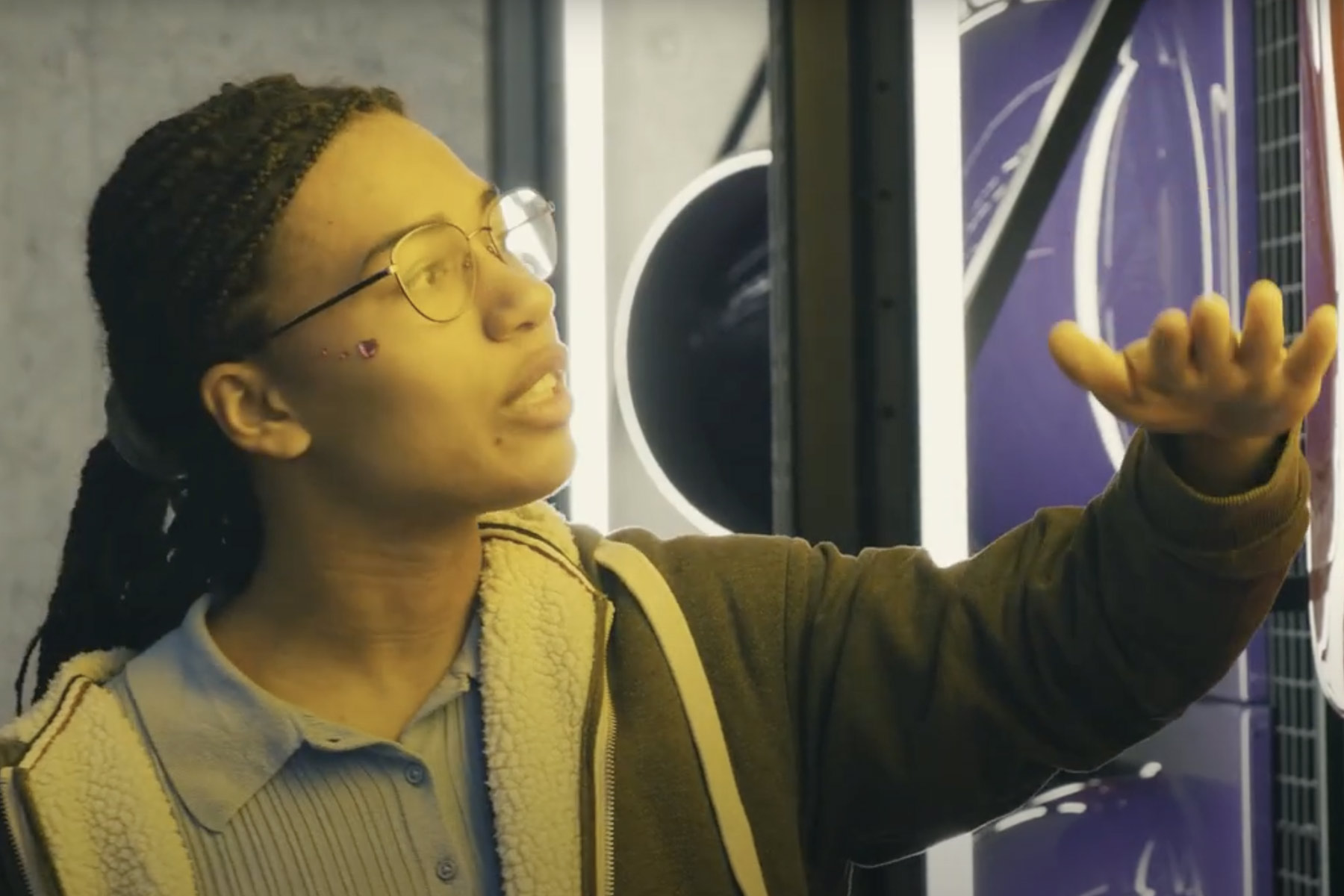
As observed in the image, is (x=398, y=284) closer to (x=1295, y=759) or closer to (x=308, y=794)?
(x=308, y=794)

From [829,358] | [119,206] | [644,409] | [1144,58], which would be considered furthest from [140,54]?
[1144,58]

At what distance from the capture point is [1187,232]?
46.8 inches

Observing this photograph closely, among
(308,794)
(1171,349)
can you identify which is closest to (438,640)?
(308,794)

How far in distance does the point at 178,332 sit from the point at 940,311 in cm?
60

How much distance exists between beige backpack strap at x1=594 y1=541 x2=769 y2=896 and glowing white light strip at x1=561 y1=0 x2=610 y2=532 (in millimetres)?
196

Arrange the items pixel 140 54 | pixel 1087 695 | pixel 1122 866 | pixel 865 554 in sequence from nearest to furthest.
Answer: pixel 1087 695 < pixel 865 554 < pixel 140 54 < pixel 1122 866

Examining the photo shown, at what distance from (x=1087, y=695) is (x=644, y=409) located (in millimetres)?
461

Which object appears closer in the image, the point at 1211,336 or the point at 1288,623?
the point at 1211,336

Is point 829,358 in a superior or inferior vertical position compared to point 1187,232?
inferior

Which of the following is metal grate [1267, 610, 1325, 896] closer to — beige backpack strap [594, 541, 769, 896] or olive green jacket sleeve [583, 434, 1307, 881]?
olive green jacket sleeve [583, 434, 1307, 881]

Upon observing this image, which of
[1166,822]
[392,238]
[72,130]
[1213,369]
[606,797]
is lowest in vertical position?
[1166,822]

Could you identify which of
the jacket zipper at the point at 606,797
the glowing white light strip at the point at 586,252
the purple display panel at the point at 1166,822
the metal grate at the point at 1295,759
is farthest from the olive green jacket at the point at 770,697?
the metal grate at the point at 1295,759

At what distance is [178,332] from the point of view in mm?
851

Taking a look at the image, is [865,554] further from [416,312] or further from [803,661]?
[416,312]
